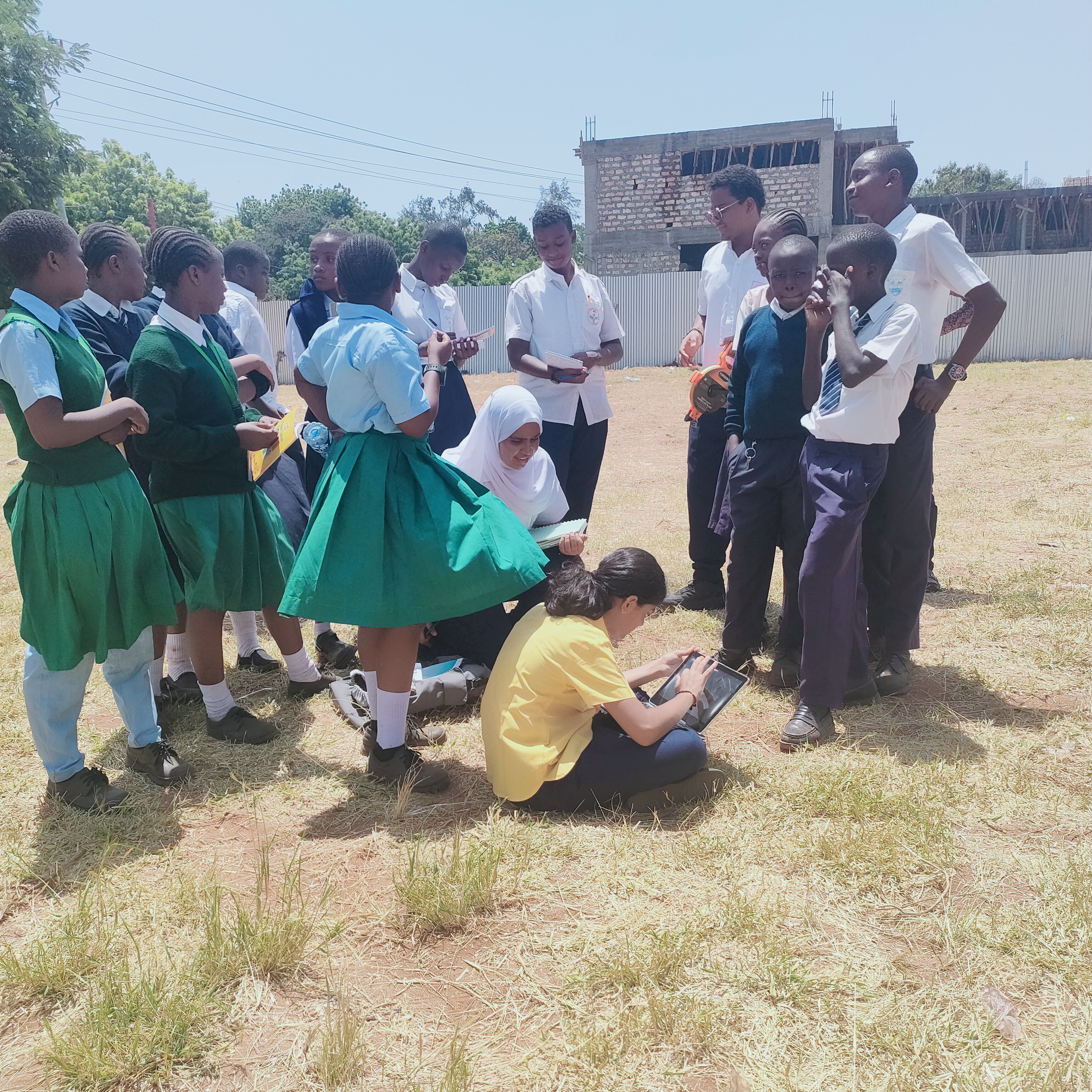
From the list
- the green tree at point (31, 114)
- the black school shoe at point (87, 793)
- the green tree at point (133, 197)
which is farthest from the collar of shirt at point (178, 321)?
the green tree at point (133, 197)

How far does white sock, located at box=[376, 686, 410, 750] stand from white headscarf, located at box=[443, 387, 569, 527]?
94cm

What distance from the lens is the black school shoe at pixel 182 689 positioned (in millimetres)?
4133

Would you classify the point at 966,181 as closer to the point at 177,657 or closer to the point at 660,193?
the point at 660,193

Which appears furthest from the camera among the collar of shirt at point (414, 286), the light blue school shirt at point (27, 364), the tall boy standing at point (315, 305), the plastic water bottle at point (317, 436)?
the collar of shirt at point (414, 286)

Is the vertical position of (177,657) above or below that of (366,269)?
below

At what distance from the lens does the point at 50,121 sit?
2070 centimetres

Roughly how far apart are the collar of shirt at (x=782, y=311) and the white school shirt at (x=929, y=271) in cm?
37

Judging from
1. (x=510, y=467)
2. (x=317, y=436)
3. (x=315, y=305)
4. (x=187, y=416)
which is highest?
(x=315, y=305)

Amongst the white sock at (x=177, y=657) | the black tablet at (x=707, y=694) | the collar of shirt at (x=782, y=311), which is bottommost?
the white sock at (x=177, y=657)

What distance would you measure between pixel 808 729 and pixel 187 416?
261 centimetres

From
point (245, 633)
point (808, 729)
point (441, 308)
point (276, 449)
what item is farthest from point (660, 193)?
point (808, 729)

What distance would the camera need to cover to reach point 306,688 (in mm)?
4188

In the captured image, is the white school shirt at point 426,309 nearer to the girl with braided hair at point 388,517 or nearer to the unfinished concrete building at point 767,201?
the girl with braided hair at point 388,517

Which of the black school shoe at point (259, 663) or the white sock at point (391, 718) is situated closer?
the white sock at point (391, 718)
